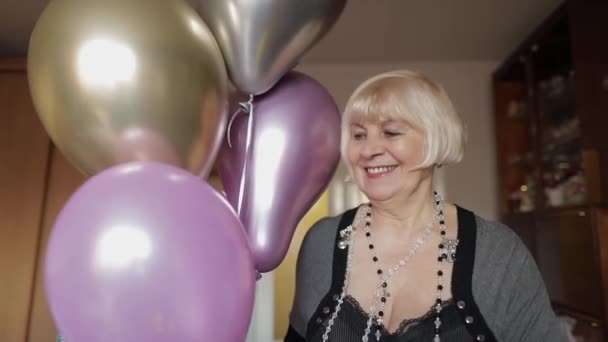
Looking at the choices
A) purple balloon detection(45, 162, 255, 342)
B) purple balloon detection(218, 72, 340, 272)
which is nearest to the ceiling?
purple balloon detection(218, 72, 340, 272)

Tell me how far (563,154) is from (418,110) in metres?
1.35

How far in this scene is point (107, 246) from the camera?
43 cm

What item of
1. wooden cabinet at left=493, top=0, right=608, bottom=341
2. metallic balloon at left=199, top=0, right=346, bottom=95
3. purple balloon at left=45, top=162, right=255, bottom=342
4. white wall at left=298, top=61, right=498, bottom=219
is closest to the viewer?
purple balloon at left=45, top=162, right=255, bottom=342

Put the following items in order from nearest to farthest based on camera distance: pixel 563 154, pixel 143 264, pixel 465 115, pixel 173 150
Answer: pixel 143 264 < pixel 173 150 < pixel 563 154 < pixel 465 115

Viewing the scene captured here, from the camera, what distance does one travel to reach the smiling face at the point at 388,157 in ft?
2.43

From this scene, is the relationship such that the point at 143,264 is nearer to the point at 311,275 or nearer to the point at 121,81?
the point at 121,81

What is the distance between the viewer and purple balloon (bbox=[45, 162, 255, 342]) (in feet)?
1.40

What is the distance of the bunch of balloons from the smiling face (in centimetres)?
8

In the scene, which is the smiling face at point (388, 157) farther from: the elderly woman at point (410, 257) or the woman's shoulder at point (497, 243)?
the woman's shoulder at point (497, 243)

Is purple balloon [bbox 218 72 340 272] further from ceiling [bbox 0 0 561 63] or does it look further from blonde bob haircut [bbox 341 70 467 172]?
ceiling [bbox 0 0 561 63]

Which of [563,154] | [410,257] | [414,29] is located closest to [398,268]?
[410,257]

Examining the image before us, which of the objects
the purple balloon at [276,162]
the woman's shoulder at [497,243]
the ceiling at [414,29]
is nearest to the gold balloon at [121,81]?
the purple balloon at [276,162]

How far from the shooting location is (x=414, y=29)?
201 centimetres

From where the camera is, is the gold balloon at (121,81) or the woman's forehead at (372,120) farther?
the woman's forehead at (372,120)
